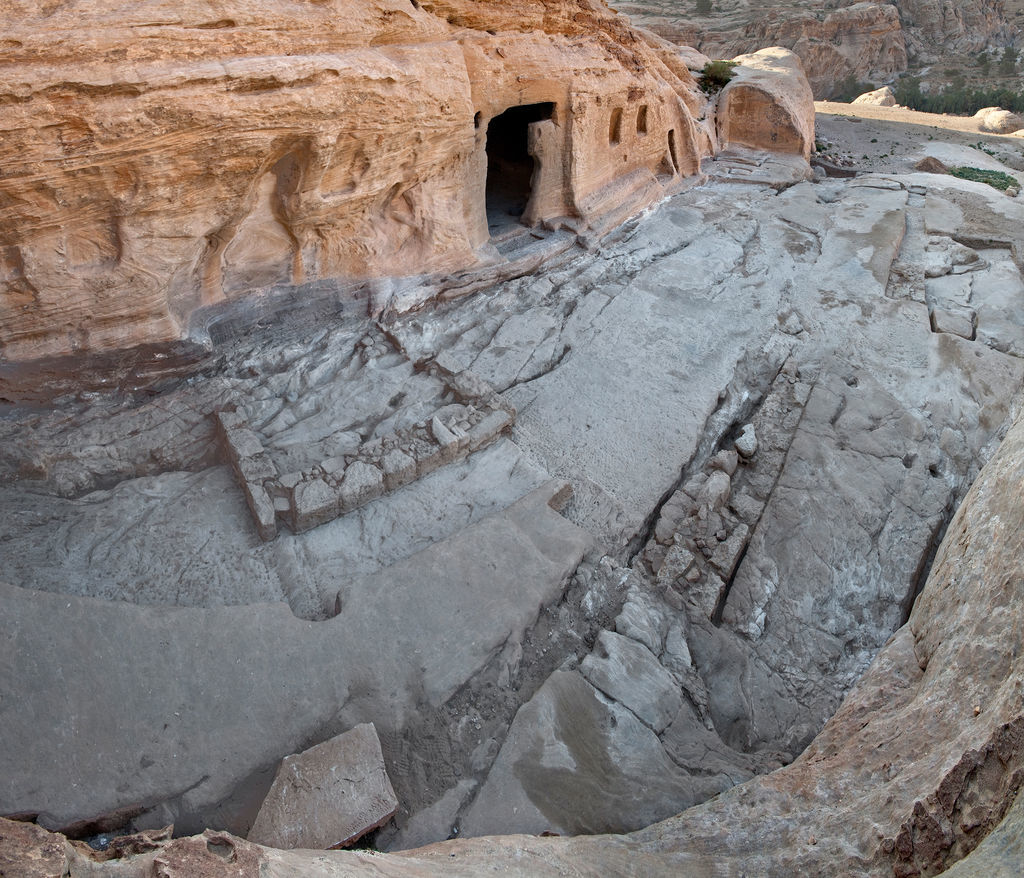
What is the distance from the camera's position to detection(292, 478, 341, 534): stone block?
190 inches

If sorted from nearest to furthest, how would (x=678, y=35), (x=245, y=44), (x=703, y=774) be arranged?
(x=703, y=774)
(x=245, y=44)
(x=678, y=35)

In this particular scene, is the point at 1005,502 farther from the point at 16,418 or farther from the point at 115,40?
the point at 16,418

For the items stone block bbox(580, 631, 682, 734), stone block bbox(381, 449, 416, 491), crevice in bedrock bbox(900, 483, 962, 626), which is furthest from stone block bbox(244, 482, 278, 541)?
crevice in bedrock bbox(900, 483, 962, 626)

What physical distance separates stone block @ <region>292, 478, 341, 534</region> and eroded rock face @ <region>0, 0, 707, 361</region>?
6.71 feet

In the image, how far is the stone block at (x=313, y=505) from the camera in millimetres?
4820

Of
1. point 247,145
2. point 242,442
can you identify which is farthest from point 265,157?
point 242,442

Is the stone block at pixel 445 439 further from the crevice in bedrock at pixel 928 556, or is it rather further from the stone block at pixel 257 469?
the crevice in bedrock at pixel 928 556

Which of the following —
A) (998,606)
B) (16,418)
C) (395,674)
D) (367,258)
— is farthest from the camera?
(367,258)

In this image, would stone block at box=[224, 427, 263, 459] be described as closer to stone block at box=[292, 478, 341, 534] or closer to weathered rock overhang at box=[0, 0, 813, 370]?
stone block at box=[292, 478, 341, 534]

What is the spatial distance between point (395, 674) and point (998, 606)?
116 inches

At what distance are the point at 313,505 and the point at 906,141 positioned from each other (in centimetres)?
1593

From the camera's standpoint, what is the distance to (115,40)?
440 centimetres

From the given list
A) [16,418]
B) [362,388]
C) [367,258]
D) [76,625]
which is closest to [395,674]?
[76,625]

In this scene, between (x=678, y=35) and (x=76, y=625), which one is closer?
(x=76, y=625)
